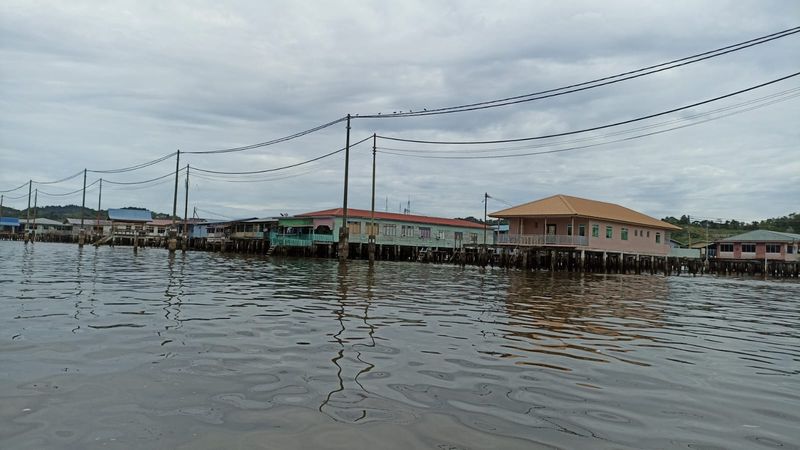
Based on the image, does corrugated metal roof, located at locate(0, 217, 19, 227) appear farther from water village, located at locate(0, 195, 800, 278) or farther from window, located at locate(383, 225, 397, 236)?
window, located at locate(383, 225, 397, 236)

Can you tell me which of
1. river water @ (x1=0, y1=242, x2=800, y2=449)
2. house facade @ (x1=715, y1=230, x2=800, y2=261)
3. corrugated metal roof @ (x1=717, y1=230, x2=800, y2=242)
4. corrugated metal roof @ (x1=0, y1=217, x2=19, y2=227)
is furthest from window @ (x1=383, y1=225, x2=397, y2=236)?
corrugated metal roof @ (x1=0, y1=217, x2=19, y2=227)

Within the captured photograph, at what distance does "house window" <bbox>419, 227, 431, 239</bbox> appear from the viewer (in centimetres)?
6118

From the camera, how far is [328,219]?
55.3 m

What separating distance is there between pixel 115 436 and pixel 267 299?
376 inches

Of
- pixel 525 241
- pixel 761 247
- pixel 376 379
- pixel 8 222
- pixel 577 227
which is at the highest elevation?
pixel 8 222

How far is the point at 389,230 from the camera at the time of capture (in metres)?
58.6

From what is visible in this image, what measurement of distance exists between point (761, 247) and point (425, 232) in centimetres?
3839

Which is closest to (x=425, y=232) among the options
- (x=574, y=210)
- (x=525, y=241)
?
(x=525, y=241)

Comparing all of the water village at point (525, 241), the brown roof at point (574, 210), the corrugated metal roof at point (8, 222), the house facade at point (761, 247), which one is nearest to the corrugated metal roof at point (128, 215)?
the water village at point (525, 241)

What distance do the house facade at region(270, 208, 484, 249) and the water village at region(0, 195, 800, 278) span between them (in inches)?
4.1

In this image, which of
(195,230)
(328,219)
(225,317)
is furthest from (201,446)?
(195,230)

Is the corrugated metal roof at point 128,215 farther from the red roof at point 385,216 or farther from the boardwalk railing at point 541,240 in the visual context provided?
the boardwalk railing at point 541,240

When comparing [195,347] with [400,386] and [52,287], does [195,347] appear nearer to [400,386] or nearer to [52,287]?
[400,386]

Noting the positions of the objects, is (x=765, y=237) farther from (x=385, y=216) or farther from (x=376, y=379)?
(x=376, y=379)
